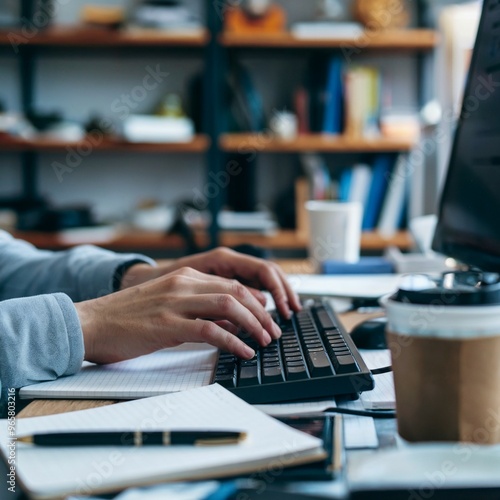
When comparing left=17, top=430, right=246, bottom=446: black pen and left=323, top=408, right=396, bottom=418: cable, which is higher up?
left=17, top=430, right=246, bottom=446: black pen

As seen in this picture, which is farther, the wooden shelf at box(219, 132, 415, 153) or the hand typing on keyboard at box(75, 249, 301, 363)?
the wooden shelf at box(219, 132, 415, 153)

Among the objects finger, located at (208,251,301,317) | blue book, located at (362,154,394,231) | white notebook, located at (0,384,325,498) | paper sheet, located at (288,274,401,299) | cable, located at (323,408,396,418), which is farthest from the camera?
blue book, located at (362,154,394,231)

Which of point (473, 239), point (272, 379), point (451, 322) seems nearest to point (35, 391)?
point (272, 379)

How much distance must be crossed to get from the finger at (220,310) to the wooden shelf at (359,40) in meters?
2.06

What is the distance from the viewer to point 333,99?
2674 millimetres

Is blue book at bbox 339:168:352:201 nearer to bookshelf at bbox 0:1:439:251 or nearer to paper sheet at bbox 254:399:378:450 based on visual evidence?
bookshelf at bbox 0:1:439:251

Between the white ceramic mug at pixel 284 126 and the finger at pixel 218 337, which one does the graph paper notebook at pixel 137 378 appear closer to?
the finger at pixel 218 337

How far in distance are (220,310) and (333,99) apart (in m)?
2.07

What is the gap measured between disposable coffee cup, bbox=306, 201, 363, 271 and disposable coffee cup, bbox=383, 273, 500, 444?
2.89 ft

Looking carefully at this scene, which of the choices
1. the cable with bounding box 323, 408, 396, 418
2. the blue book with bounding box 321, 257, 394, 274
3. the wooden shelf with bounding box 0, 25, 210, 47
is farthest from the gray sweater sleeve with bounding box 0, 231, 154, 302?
the wooden shelf with bounding box 0, 25, 210, 47

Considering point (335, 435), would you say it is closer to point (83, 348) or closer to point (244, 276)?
point (83, 348)

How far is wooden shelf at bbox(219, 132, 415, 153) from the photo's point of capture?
2.64 metres

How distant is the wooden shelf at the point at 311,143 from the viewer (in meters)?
2.64

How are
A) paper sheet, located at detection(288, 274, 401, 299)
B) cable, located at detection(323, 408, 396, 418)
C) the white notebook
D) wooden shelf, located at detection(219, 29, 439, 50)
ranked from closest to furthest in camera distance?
1. the white notebook
2. cable, located at detection(323, 408, 396, 418)
3. paper sheet, located at detection(288, 274, 401, 299)
4. wooden shelf, located at detection(219, 29, 439, 50)
